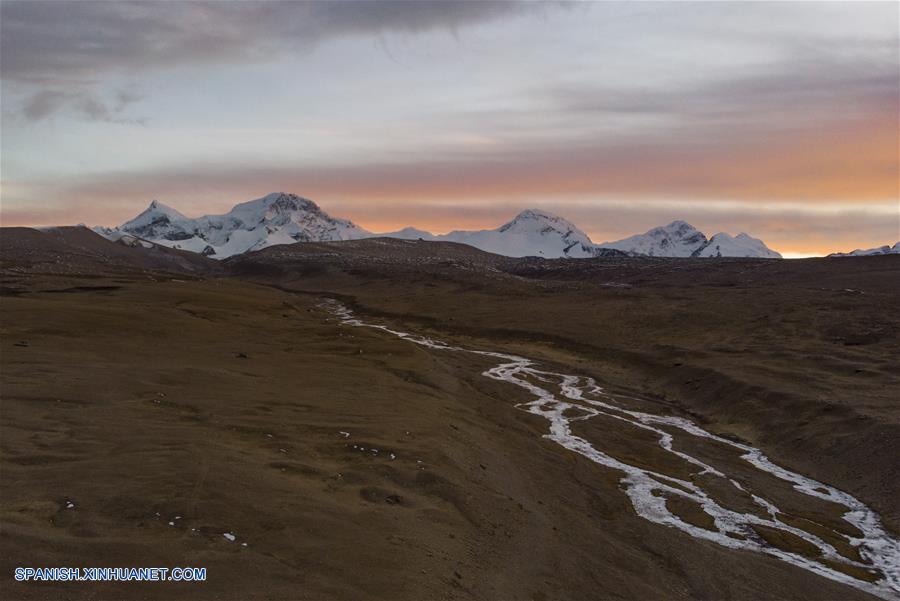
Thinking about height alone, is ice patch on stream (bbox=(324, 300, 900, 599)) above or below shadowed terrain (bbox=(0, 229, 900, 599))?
below

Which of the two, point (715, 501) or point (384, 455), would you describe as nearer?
point (384, 455)

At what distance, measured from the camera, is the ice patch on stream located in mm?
22922

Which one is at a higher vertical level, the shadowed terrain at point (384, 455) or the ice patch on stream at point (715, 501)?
the shadowed terrain at point (384, 455)

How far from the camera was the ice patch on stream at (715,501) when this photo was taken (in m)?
22.9

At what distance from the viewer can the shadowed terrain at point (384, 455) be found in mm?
14977

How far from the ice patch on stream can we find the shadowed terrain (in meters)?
0.66

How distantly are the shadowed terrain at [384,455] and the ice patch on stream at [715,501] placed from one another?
2.17ft

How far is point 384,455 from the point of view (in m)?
23.6

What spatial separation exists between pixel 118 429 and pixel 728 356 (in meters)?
46.3

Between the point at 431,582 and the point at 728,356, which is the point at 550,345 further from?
the point at 431,582

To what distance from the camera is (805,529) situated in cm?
2566

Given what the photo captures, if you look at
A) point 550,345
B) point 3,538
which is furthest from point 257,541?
point 550,345

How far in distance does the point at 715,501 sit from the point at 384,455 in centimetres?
1337

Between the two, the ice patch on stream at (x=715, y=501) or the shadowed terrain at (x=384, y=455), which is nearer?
the shadowed terrain at (x=384, y=455)
